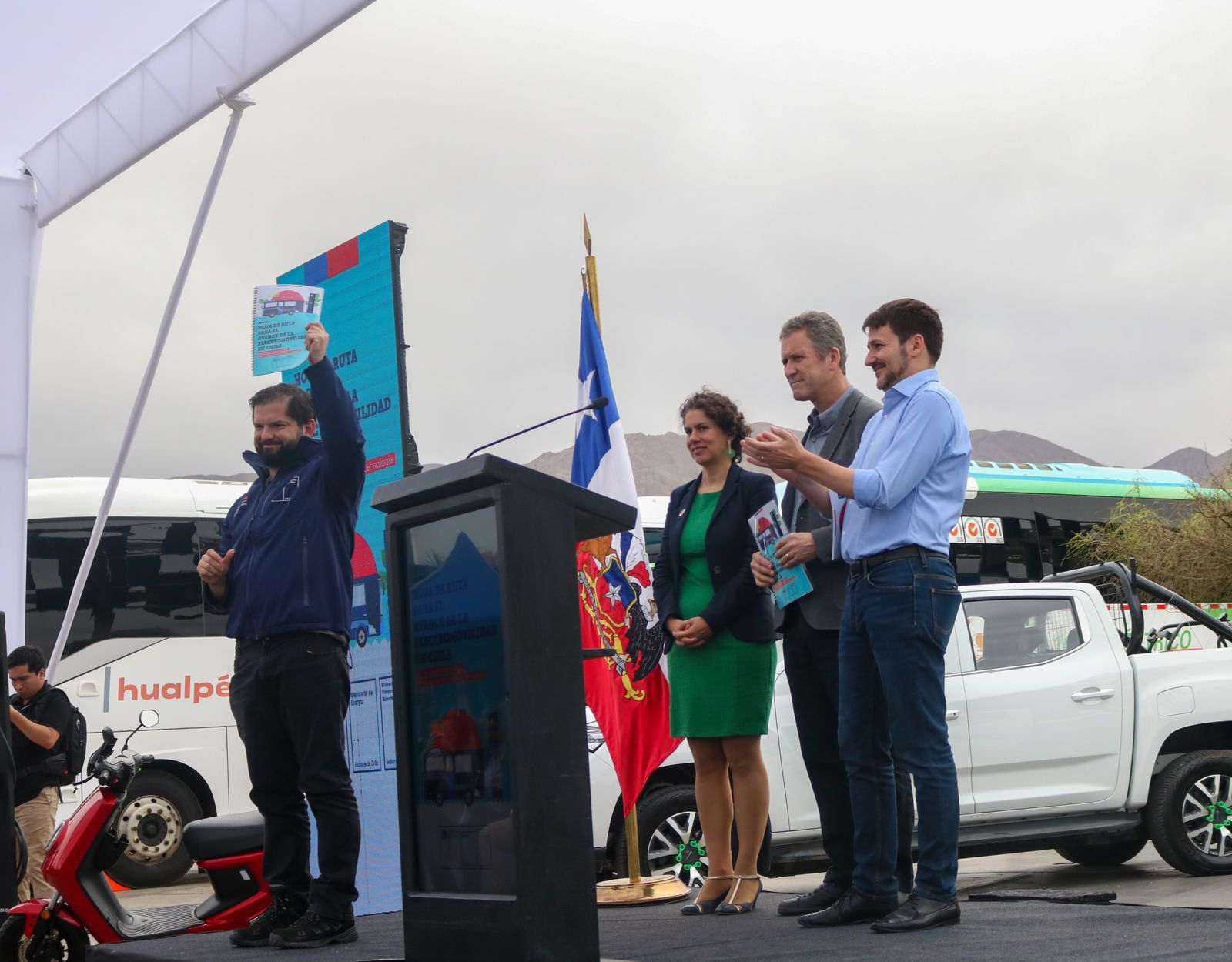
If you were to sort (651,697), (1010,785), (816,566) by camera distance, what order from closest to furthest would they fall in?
(816,566) < (651,697) < (1010,785)

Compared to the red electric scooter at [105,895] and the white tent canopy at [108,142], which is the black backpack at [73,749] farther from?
the red electric scooter at [105,895]

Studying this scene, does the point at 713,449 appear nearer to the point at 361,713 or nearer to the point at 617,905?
the point at 617,905

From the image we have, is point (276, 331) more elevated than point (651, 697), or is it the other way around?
point (276, 331)

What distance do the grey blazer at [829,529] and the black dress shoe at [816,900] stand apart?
89cm

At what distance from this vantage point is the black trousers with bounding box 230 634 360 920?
14.1ft

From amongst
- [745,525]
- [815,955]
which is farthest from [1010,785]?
[815,955]

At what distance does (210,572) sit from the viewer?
4625mm

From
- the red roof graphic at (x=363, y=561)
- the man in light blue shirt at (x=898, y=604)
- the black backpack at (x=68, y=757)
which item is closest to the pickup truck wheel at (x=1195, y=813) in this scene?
the man in light blue shirt at (x=898, y=604)

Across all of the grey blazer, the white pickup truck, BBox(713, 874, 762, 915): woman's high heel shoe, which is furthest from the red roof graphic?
BBox(713, 874, 762, 915): woman's high heel shoe

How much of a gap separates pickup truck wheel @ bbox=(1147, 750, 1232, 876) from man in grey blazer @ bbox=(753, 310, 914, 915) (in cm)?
381

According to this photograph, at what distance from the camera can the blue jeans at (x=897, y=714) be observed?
382cm

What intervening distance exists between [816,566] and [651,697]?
1.69 metres

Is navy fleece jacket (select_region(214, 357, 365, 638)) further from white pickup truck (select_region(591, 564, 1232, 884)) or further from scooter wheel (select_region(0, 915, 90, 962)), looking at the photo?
white pickup truck (select_region(591, 564, 1232, 884))

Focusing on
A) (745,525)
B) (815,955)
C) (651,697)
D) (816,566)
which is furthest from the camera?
(651,697)
